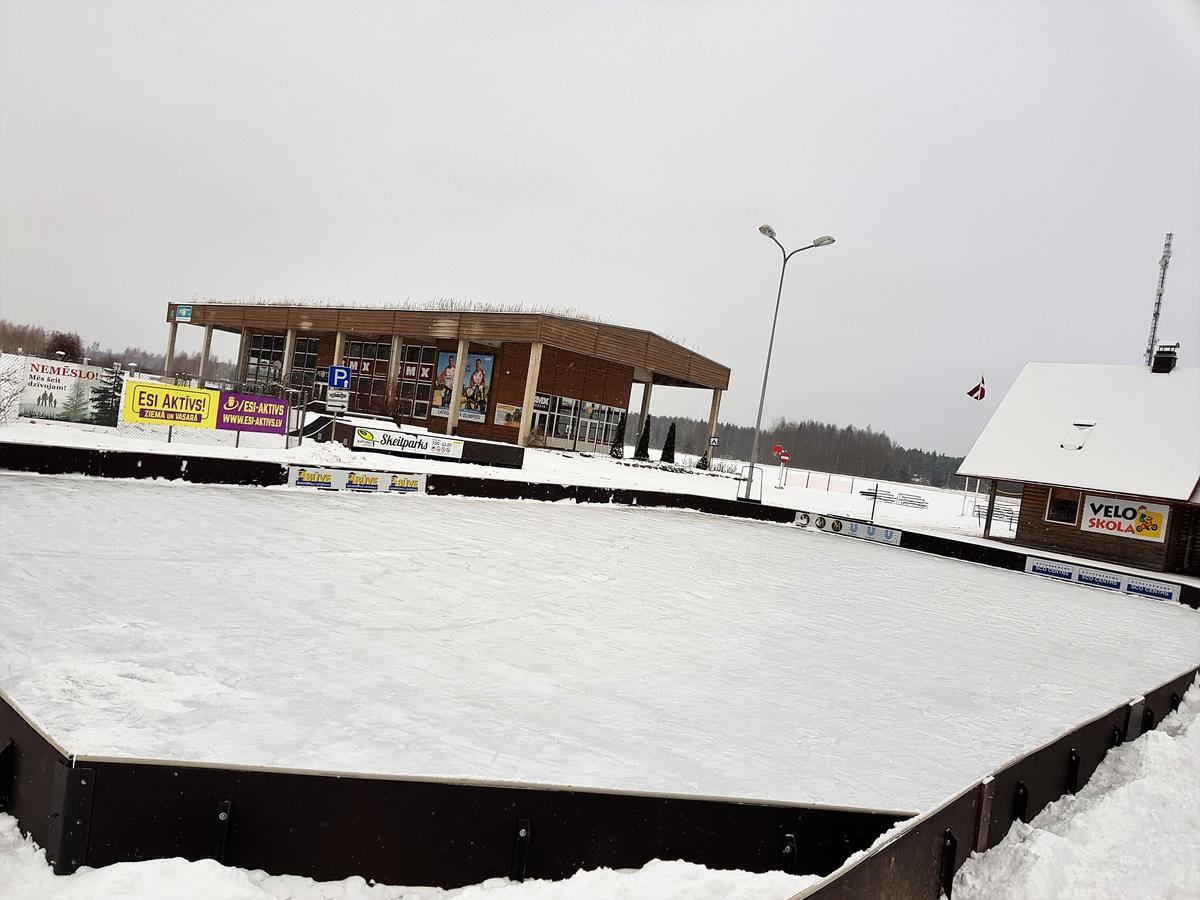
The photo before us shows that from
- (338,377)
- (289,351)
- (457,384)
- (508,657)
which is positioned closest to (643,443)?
(457,384)

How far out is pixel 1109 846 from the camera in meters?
4.17

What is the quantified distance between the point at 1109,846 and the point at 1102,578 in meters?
17.5

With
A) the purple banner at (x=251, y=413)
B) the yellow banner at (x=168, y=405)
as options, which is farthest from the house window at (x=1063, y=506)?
the yellow banner at (x=168, y=405)

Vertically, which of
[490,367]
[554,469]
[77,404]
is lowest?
[554,469]

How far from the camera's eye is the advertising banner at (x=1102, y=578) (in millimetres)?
17719

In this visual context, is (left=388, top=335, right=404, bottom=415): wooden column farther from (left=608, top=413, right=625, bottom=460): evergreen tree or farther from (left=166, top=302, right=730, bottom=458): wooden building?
(left=608, top=413, right=625, bottom=460): evergreen tree

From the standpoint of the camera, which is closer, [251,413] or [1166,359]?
[251,413]

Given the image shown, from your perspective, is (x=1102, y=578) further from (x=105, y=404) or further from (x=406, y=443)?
(x=105, y=404)

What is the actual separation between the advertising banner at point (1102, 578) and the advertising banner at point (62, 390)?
24.2m

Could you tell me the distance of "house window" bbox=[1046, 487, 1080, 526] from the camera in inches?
1049

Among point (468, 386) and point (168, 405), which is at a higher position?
point (468, 386)

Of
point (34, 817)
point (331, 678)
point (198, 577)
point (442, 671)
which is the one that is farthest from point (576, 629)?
point (34, 817)

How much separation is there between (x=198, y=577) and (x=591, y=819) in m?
6.03

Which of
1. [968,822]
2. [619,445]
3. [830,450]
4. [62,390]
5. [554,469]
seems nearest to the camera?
[968,822]
